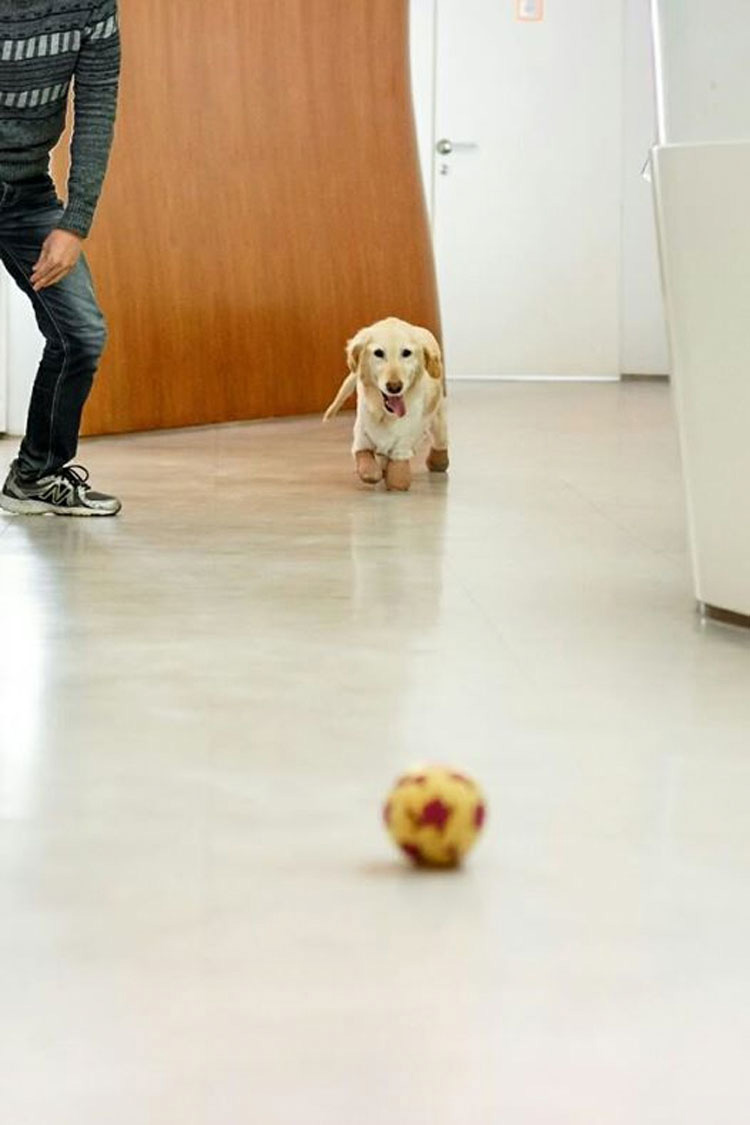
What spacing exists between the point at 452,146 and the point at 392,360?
15.7 ft

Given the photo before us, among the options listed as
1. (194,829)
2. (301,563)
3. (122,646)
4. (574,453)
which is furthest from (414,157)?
(194,829)

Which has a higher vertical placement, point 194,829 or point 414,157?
point 414,157

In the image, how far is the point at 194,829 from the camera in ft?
6.27

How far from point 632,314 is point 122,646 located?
7.14m

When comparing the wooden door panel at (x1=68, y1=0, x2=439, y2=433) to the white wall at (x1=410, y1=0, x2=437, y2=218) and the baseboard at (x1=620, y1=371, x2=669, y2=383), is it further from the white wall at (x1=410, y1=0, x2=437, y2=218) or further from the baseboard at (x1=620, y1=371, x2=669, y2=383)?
the baseboard at (x1=620, y1=371, x2=669, y2=383)

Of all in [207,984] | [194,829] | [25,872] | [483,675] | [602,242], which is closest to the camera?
[207,984]

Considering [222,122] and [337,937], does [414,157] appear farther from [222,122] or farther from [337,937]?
[337,937]

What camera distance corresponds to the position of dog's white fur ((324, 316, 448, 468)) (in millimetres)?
4758

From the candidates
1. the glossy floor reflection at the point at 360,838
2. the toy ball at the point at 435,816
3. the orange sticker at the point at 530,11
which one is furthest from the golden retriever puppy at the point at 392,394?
the orange sticker at the point at 530,11

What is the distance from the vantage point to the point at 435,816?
5.83 ft

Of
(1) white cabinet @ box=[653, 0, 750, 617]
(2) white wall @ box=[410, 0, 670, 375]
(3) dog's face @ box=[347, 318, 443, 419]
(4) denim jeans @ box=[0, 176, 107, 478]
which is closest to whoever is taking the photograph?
(1) white cabinet @ box=[653, 0, 750, 617]

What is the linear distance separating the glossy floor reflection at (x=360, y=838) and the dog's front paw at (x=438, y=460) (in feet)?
4.10

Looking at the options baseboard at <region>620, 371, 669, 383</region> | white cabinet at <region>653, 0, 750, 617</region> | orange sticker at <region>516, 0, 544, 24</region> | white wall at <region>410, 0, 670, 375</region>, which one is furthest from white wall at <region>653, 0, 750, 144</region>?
baseboard at <region>620, 371, 669, 383</region>

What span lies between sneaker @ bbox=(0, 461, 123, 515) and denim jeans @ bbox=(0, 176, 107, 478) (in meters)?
0.02
